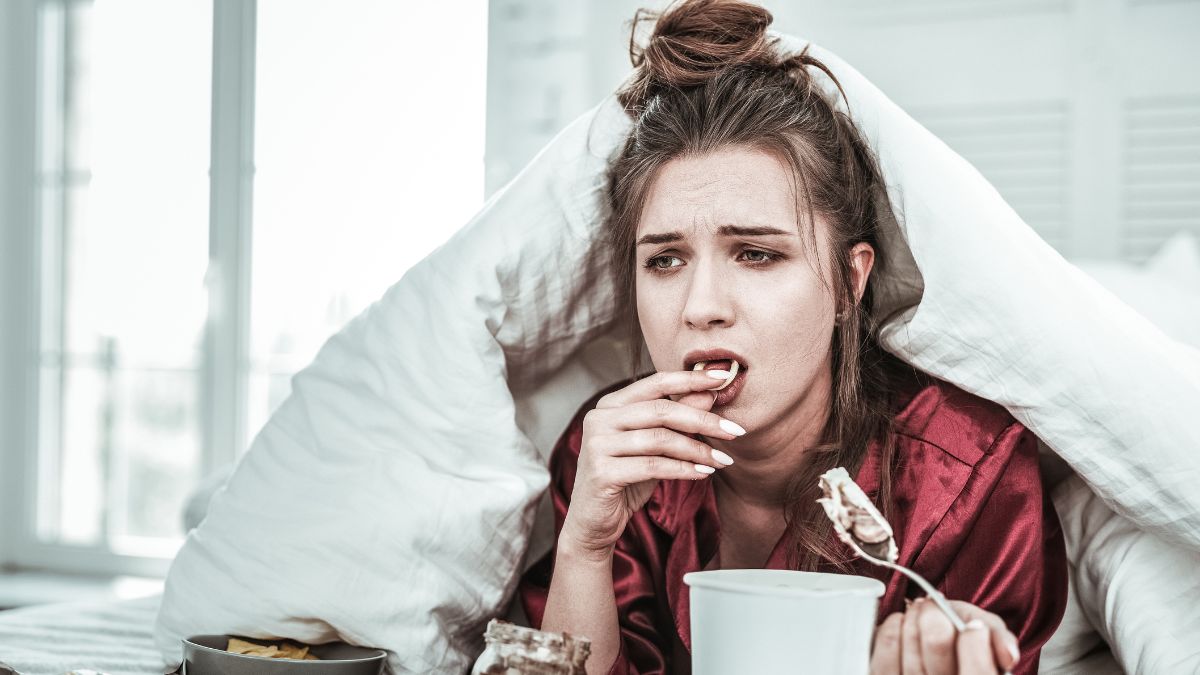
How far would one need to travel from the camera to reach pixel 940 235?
0.87 metres

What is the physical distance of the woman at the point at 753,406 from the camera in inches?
34.4

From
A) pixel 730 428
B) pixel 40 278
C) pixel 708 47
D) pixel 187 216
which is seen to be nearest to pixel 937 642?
pixel 730 428

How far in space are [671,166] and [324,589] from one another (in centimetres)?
52

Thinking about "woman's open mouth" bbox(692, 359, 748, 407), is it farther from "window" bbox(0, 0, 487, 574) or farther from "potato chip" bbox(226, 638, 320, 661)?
"window" bbox(0, 0, 487, 574)

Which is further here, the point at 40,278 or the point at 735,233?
the point at 40,278

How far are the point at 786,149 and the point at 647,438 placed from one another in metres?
0.34

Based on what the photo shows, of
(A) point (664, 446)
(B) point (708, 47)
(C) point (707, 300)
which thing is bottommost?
(A) point (664, 446)

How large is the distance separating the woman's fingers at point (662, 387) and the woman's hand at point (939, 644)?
0.97 feet

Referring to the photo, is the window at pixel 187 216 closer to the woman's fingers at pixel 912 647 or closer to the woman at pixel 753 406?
the woman at pixel 753 406

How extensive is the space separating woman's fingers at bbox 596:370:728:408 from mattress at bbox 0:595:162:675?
0.58 metres

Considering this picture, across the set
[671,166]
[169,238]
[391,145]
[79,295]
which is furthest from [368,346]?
[79,295]

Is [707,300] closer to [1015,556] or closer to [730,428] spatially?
[730,428]

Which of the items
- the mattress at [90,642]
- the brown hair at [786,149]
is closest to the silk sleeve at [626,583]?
the brown hair at [786,149]

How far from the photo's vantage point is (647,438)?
82 centimetres
